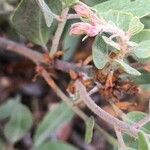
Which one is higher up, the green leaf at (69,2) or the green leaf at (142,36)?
the green leaf at (69,2)

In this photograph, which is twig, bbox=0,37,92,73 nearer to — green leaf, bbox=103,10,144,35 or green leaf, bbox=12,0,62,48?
green leaf, bbox=12,0,62,48

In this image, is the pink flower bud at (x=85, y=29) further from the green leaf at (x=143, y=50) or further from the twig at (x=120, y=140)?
the twig at (x=120, y=140)

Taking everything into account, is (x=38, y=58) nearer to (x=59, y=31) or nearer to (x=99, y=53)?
(x=59, y=31)

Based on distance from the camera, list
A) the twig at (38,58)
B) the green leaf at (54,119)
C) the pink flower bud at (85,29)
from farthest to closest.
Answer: the green leaf at (54,119), the twig at (38,58), the pink flower bud at (85,29)

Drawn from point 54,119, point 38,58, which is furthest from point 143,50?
point 54,119

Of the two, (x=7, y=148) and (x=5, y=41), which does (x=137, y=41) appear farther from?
(x=7, y=148)

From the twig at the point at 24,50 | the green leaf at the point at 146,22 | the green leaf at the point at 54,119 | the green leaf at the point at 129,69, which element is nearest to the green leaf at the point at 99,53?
the green leaf at the point at 129,69
